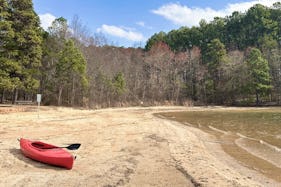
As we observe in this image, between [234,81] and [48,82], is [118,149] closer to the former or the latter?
[48,82]

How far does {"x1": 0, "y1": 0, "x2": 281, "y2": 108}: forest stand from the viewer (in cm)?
2922

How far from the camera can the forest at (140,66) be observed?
29.2 meters

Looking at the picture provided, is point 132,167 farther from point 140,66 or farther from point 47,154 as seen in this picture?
point 140,66

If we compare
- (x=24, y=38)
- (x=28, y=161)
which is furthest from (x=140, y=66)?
(x=28, y=161)

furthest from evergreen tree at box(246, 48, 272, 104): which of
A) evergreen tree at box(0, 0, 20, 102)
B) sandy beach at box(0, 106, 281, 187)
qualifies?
sandy beach at box(0, 106, 281, 187)

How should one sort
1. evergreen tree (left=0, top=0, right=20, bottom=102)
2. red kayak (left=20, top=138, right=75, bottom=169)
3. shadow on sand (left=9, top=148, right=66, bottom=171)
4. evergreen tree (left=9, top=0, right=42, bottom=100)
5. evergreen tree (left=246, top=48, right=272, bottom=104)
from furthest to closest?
evergreen tree (left=246, top=48, right=272, bottom=104), evergreen tree (left=9, top=0, right=42, bottom=100), evergreen tree (left=0, top=0, right=20, bottom=102), shadow on sand (left=9, top=148, right=66, bottom=171), red kayak (left=20, top=138, right=75, bottom=169)

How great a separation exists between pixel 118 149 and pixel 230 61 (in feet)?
182

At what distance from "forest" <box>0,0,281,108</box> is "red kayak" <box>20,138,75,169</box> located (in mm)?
18418

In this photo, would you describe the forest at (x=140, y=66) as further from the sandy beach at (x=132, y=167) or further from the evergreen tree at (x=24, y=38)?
the sandy beach at (x=132, y=167)

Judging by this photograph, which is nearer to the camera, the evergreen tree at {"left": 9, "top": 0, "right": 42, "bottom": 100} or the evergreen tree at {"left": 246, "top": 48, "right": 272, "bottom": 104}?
the evergreen tree at {"left": 9, "top": 0, "right": 42, "bottom": 100}

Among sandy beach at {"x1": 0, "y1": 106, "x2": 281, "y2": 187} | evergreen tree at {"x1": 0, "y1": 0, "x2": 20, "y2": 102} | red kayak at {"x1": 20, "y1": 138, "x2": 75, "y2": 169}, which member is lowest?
sandy beach at {"x1": 0, "y1": 106, "x2": 281, "y2": 187}

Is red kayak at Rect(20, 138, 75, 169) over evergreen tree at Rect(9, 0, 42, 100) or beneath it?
beneath

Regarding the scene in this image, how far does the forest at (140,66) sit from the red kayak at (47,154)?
60.4 feet

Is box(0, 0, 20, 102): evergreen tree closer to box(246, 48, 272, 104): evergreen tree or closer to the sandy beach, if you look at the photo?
the sandy beach
